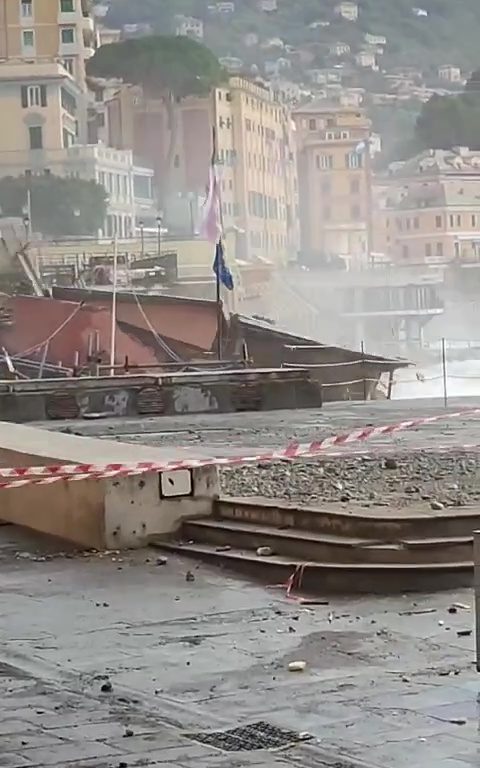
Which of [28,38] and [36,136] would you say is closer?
[36,136]

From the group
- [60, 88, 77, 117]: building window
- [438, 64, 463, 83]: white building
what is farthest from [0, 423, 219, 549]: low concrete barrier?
[438, 64, 463, 83]: white building

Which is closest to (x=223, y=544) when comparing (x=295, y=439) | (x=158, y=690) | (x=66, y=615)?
(x=66, y=615)

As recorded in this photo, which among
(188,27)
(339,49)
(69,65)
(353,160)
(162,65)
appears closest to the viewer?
(69,65)

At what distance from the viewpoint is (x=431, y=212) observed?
66.2 metres

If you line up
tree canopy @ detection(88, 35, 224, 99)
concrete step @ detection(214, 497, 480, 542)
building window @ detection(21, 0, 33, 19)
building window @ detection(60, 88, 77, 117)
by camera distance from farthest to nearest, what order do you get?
1. tree canopy @ detection(88, 35, 224, 99)
2. building window @ detection(21, 0, 33, 19)
3. building window @ detection(60, 88, 77, 117)
4. concrete step @ detection(214, 497, 480, 542)

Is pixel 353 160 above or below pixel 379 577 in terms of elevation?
above

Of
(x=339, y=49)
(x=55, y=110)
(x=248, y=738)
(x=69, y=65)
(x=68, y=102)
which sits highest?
(x=339, y=49)

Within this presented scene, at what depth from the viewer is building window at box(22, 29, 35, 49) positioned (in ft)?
195

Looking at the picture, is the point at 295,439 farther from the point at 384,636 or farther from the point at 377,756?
the point at 377,756

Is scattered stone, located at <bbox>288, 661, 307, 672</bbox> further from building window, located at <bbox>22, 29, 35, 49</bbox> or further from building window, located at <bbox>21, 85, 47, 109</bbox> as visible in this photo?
building window, located at <bbox>22, 29, 35, 49</bbox>

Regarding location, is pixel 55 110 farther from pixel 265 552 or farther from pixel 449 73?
pixel 265 552

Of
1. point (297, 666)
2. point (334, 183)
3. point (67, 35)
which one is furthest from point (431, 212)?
point (297, 666)

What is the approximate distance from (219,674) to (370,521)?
2.38 m

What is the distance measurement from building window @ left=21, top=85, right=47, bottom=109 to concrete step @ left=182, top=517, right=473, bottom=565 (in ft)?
163
